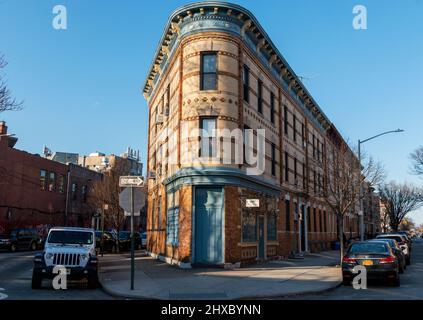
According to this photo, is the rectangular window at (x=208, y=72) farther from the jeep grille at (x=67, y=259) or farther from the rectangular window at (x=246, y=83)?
the jeep grille at (x=67, y=259)

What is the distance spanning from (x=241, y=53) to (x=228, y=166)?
5.83 meters

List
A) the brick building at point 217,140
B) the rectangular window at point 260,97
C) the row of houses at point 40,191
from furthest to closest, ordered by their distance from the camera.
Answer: the row of houses at point 40,191
the rectangular window at point 260,97
the brick building at point 217,140

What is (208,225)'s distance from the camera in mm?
19812

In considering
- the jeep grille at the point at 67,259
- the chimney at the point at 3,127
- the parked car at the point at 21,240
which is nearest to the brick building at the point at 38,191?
the chimney at the point at 3,127

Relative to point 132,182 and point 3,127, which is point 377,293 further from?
point 3,127

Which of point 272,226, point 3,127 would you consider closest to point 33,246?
point 3,127

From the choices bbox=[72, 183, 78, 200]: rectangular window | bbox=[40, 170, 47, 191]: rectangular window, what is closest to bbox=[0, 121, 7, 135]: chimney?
bbox=[40, 170, 47, 191]: rectangular window

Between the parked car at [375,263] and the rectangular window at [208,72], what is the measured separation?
10065mm

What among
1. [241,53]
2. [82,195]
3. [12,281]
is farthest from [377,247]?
[82,195]

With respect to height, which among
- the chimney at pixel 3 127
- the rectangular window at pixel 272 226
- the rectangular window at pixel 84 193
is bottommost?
the rectangular window at pixel 272 226

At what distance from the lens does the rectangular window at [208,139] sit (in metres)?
20.3

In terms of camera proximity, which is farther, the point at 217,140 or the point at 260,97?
the point at 260,97

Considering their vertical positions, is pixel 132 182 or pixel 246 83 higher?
pixel 246 83

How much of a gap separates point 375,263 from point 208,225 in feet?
25.3
